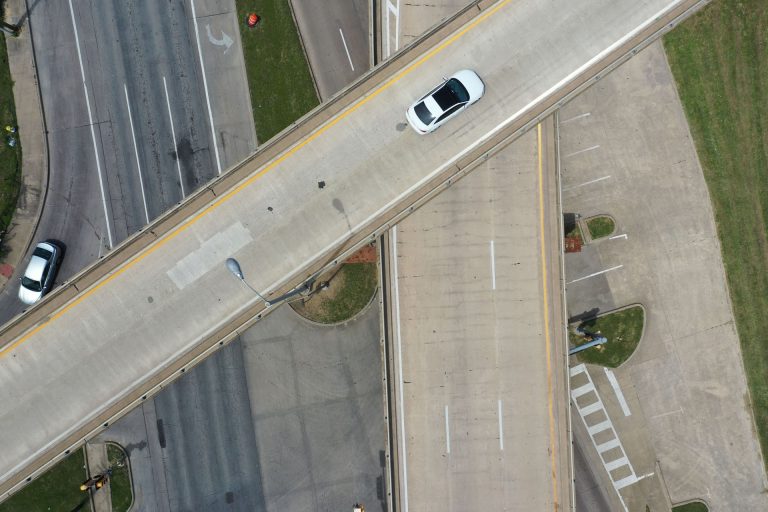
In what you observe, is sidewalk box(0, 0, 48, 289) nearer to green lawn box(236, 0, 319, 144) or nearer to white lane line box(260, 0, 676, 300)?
green lawn box(236, 0, 319, 144)

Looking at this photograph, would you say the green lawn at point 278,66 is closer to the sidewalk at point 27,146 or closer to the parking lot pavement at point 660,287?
the sidewalk at point 27,146

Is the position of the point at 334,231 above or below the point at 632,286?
above

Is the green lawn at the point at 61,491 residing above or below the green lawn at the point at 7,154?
below

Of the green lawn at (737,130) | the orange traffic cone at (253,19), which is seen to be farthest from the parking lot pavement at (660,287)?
the orange traffic cone at (253,19)

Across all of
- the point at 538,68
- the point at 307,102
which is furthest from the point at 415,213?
the point at 307,102

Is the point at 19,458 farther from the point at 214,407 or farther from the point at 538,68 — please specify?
the point at 538,68

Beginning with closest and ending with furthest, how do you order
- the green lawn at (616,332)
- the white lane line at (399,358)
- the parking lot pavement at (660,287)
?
the white lane line at (399,358) → the parking lot pavement at (660,287) → the green lawn at (616,332)
